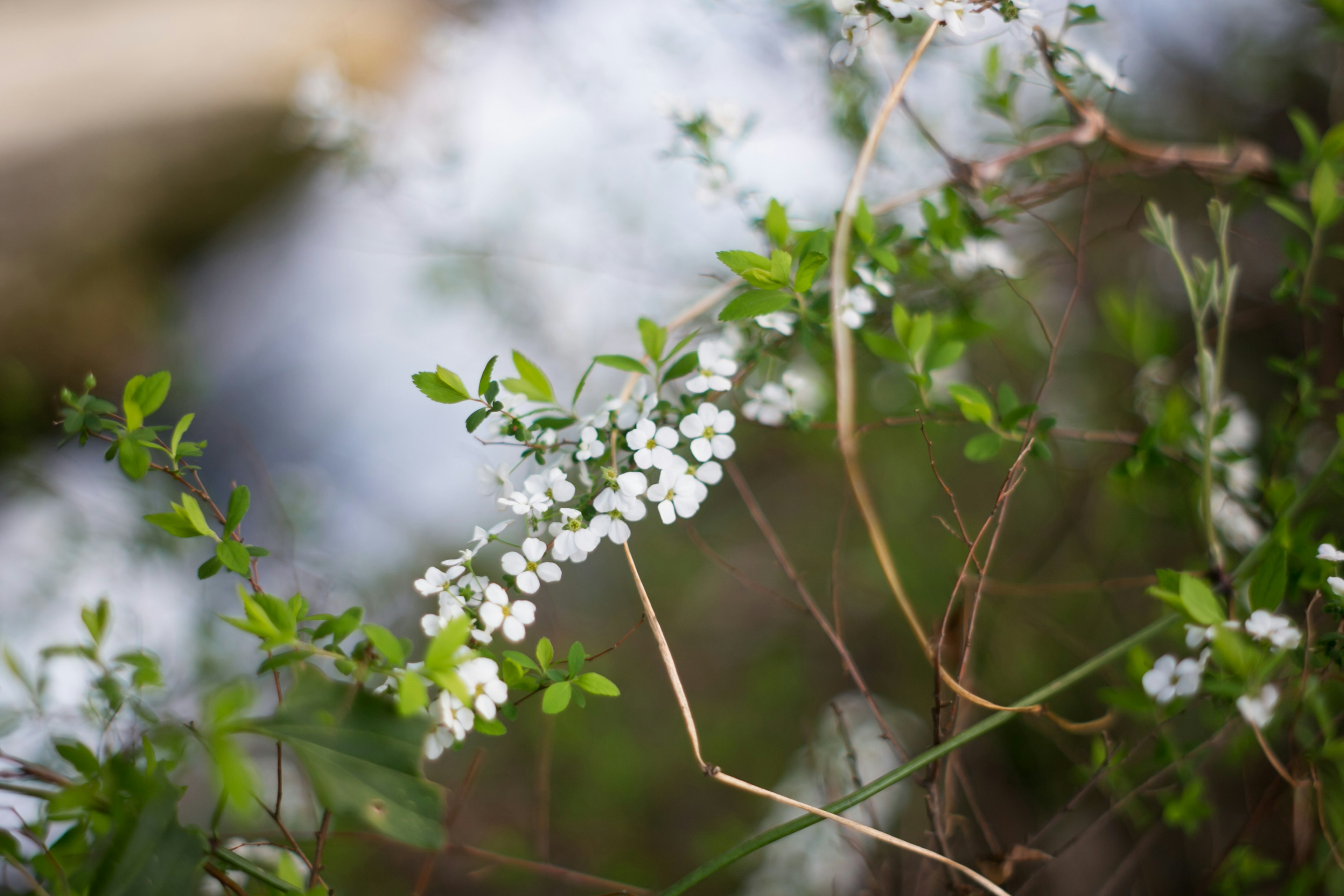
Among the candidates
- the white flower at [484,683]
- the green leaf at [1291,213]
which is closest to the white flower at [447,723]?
the white flower at [484,683]

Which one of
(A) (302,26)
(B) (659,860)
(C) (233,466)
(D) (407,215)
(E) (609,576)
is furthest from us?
(A) (302,26)

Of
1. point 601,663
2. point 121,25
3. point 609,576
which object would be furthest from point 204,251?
point 601,663

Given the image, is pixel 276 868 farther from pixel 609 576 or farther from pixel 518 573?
pixel 609 576

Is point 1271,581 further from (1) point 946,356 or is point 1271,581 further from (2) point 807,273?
(2) point 807,273

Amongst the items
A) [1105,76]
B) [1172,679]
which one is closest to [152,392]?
[1172,679]

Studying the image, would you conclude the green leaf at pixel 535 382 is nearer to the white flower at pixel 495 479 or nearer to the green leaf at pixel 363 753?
the white flower at pixel 495 479

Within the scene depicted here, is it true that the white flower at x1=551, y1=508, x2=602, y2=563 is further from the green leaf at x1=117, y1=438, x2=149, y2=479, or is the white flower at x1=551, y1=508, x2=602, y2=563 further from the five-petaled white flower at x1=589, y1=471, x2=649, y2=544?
the green leaf at x1=117, y1=438, x2=149, y2=479
